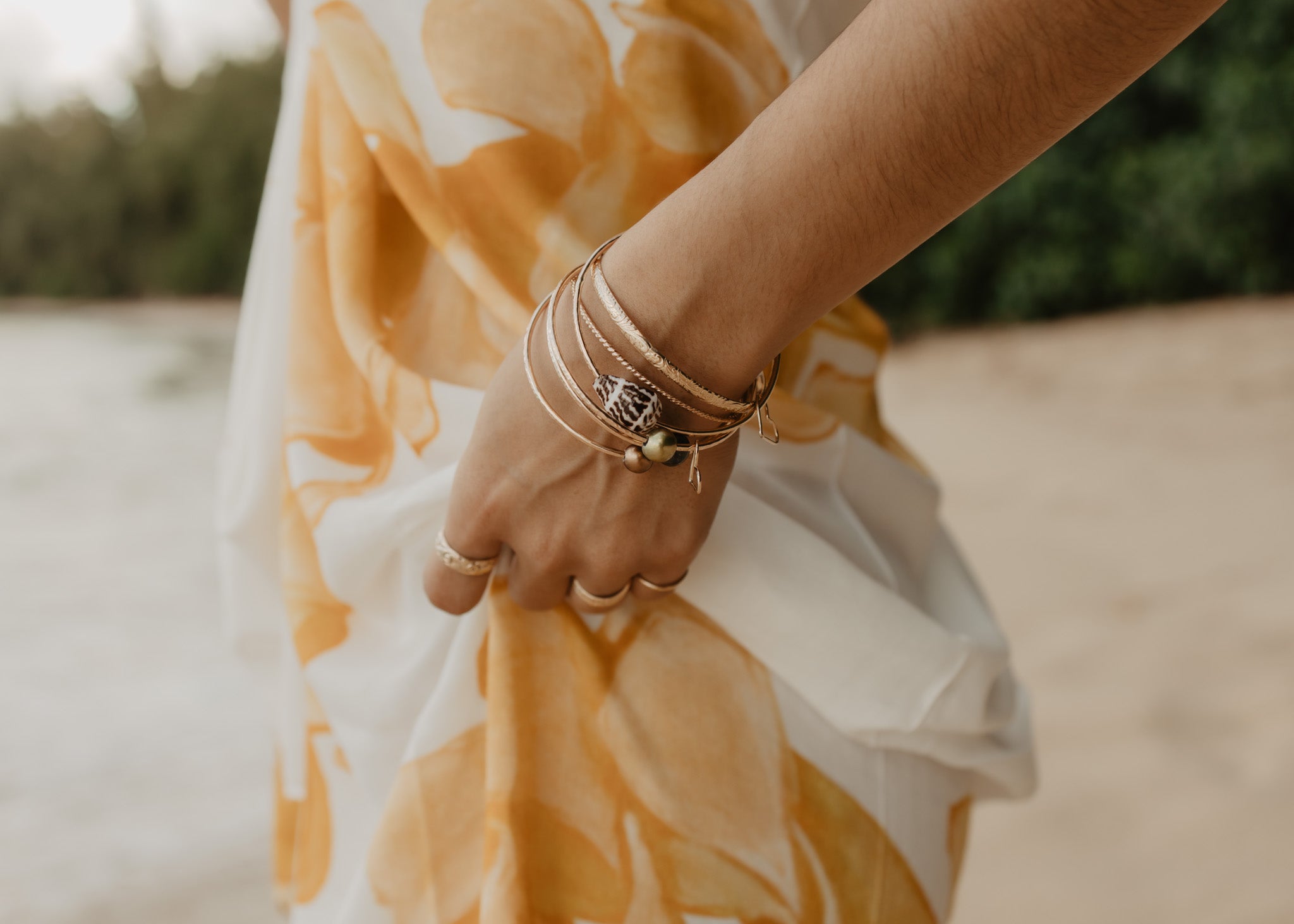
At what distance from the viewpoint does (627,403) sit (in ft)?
1.75

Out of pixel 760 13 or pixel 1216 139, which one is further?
pixel 1216 139

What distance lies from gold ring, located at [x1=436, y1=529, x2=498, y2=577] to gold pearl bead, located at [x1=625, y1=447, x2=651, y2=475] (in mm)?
125

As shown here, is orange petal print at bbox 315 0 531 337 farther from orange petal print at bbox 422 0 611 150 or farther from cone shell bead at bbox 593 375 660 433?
cone shell bead at bbox 593 375 660 433

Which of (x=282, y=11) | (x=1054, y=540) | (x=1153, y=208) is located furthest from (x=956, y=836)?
(x=1153, y=208)

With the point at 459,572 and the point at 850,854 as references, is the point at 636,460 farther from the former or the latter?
the point at 850,854

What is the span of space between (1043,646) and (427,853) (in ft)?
7.84

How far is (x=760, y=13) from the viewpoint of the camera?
656 mm

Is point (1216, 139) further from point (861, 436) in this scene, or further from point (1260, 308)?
point (861, 436)

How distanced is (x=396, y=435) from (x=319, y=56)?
1.03 feet

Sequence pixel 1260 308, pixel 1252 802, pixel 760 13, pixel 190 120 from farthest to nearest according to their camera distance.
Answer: pixel 190 120
pixel 1260 308
pixel 1252 802
pixel 760 13

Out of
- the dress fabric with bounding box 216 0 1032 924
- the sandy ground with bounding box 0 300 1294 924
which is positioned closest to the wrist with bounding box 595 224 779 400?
the dress fabric with bounding box 216 0 1032 924

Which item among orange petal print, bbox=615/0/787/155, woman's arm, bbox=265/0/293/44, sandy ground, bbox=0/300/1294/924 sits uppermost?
woman's arm, bbox=265/0/293/44

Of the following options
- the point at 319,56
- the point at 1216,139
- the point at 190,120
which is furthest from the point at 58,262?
the point at 319,56

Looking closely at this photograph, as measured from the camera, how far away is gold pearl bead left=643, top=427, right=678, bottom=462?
0.53 m
